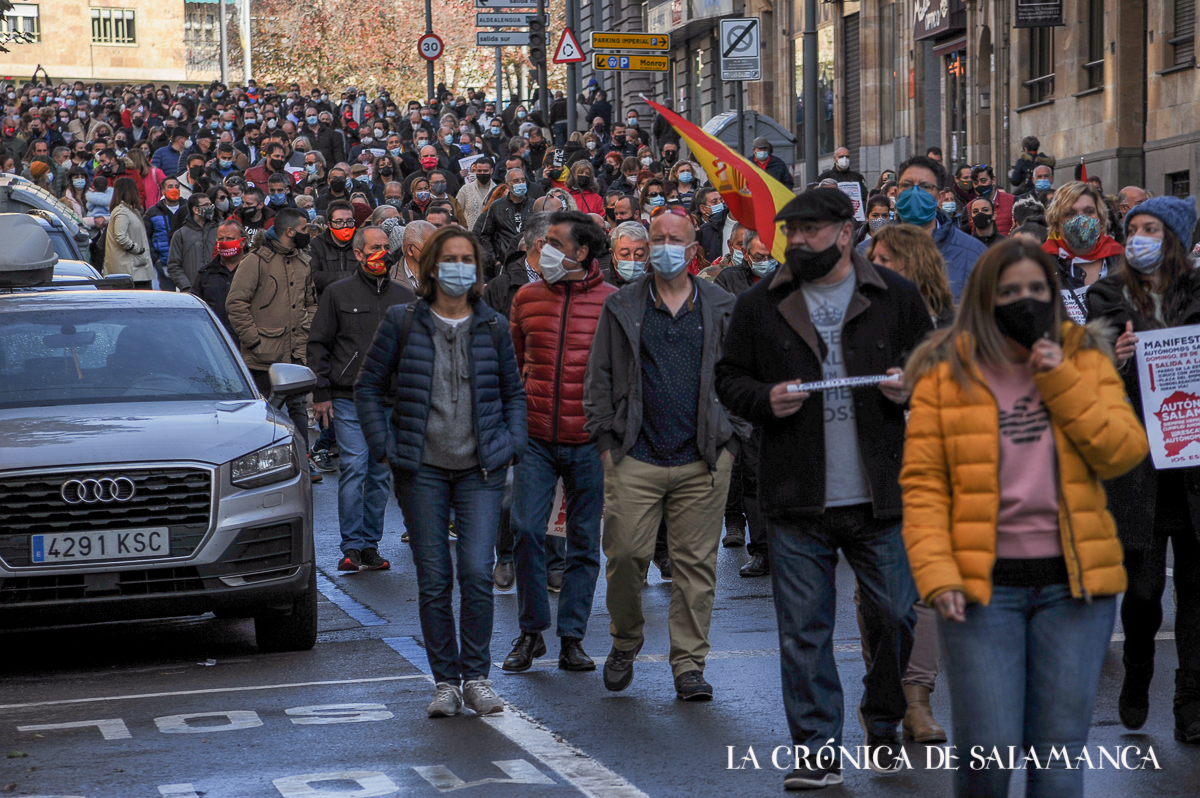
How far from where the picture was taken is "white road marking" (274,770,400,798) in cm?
589

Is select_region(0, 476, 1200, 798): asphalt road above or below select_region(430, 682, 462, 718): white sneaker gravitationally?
below

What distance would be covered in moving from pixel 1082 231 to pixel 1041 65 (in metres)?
23.6

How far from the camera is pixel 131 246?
19094mm

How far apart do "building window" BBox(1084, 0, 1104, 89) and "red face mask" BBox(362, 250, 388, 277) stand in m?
18.5

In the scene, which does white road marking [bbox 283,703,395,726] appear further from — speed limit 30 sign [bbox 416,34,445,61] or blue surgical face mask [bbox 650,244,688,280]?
speed limit 30 sign [bbox 416,34,445,61]

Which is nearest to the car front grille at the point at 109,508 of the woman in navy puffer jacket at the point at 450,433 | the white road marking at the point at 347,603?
the woman in navy puffer jacket at the point at 450,433

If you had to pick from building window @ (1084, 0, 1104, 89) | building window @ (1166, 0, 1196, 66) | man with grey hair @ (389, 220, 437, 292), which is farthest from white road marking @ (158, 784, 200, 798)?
building window @ (1084, 0, 1104, 89)

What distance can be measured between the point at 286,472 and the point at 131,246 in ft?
37.4

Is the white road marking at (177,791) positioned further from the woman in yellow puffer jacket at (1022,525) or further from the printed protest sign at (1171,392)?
the printed protest sign at (1171,392)

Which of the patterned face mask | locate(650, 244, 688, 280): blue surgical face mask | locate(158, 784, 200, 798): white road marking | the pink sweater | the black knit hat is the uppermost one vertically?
the black knit hat

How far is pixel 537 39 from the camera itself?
2767 centimetres

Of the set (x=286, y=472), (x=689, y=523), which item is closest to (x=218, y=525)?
(x=286, y=472)

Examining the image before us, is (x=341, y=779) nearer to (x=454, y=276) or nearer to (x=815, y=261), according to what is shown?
(x=454, y=276)

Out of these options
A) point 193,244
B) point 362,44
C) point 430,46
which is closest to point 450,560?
point 193,244
